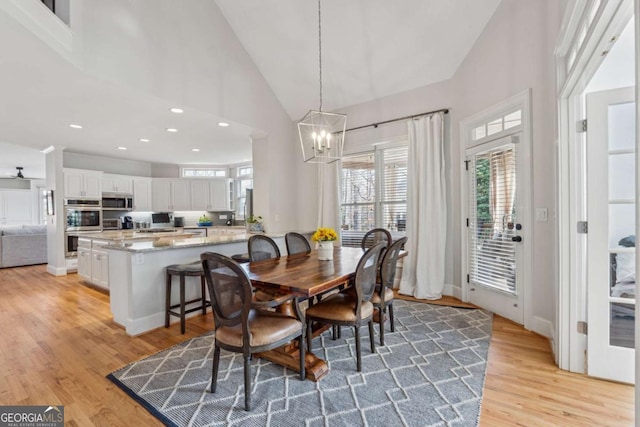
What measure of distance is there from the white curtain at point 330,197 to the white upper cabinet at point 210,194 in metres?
4.01

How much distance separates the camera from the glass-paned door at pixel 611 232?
196 centimetres

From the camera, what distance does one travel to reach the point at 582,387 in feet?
6.48

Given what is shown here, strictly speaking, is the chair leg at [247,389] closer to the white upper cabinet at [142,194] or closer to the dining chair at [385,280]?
the dining chair at [385,280]

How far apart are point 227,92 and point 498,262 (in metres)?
4.18

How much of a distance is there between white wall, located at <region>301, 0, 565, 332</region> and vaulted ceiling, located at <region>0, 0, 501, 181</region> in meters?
0.24

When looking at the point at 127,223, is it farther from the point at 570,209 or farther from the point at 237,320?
the point at 570,209

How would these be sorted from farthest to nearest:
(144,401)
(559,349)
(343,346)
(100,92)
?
(100,92), (343,346), (559,349), (144,401)

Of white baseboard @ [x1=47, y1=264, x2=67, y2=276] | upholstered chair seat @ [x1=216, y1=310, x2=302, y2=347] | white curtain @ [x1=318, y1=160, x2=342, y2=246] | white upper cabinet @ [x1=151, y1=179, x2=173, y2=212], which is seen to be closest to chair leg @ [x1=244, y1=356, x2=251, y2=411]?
upholstered chair seat @ [x1=216, y1=310, x2=302, y2=347]

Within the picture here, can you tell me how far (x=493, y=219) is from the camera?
11.1ft

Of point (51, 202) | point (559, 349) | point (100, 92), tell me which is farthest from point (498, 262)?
point (51, 202)

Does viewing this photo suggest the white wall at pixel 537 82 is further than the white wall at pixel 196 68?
No

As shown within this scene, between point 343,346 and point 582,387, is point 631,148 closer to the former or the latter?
point 582,387
